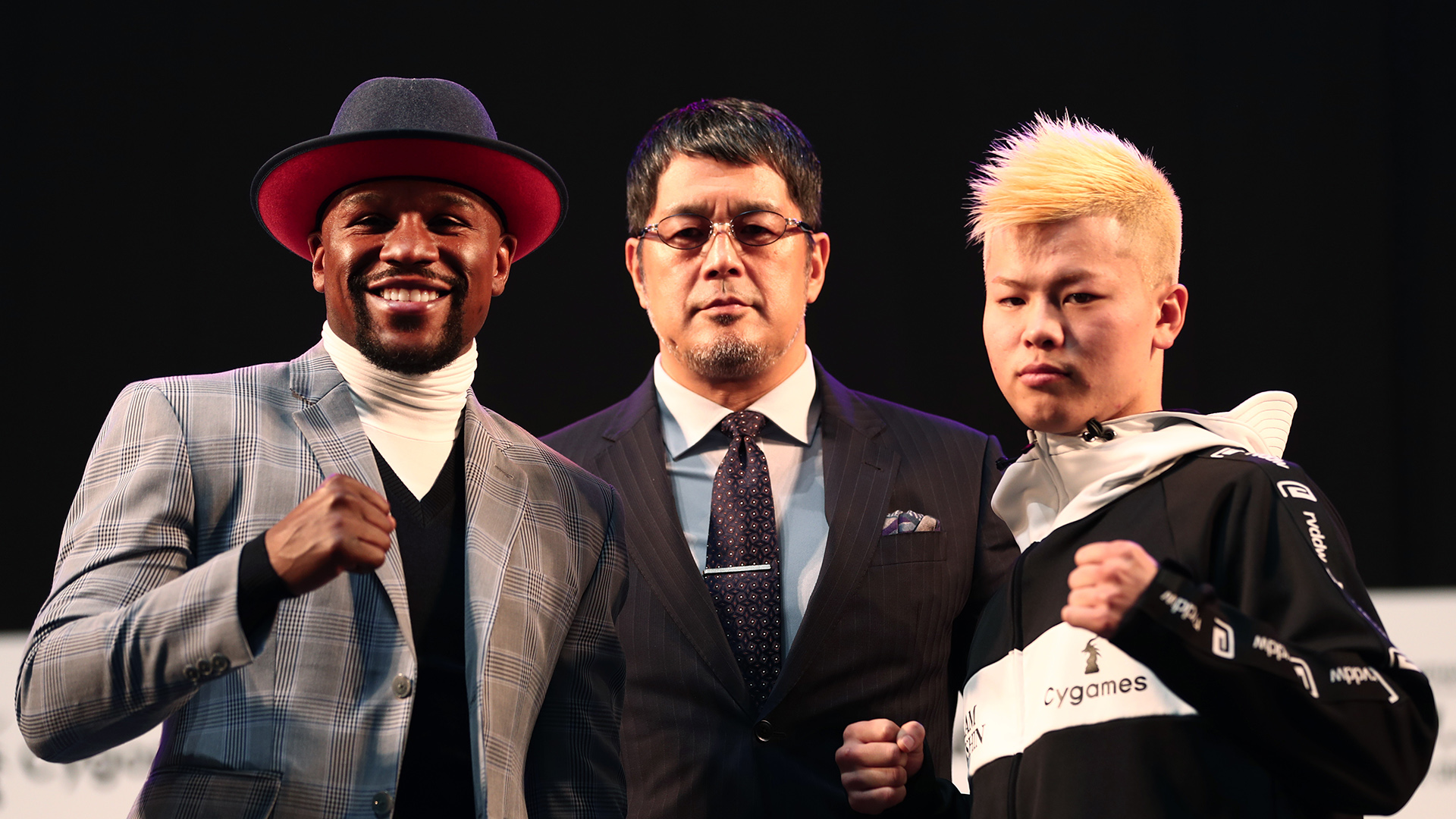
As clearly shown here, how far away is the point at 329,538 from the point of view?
1.30 m

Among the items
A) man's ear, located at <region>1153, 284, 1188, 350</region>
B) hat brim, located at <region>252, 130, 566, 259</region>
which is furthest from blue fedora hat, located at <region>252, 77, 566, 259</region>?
man's ear, located at <region>1153, 284, 1188, 350</region>

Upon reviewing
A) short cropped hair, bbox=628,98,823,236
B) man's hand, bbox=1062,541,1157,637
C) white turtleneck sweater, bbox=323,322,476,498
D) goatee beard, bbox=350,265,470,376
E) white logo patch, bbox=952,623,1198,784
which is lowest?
white logo patch, bbox=952,623,1198,784

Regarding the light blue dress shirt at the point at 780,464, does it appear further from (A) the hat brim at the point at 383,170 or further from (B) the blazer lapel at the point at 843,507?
(A) the hat brim at the point at 383,170

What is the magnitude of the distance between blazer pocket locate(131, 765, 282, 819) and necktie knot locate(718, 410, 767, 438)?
1.13 m

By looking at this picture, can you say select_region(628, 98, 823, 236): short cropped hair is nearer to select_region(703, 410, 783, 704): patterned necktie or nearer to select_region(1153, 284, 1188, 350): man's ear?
select_region(703, 410, 783, 704): patterned necktie

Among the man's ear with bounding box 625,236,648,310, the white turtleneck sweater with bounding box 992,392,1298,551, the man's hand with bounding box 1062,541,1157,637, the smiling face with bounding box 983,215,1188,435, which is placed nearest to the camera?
the man's hand with bounding box 1062,541,1157,637

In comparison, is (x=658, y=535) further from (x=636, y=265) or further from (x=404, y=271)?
(x=404, y=271)

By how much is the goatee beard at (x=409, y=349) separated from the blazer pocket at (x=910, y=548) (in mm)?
871

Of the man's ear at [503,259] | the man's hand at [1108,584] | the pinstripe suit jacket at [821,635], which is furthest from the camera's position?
the pinstripe suit jacket at [821,635]

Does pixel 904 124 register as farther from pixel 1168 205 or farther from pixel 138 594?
pixel 138 594

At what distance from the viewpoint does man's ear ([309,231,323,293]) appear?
184 cm

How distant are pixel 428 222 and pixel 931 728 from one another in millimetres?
1242

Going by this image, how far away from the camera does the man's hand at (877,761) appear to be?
5.54 ft

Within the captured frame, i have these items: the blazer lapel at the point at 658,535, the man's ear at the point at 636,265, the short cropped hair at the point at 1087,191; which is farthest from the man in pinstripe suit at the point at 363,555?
the short cropped hair at the point at 1087,191
